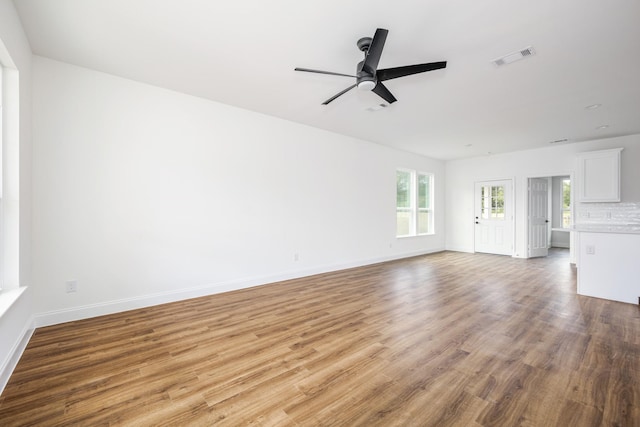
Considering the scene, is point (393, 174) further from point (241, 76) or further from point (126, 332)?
point (126, 332)

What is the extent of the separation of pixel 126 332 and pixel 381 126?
4.73m

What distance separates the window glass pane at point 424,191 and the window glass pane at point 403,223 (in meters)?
0.69

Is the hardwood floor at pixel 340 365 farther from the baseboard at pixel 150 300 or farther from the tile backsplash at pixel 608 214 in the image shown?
the tile backsplash at pixel 608 214

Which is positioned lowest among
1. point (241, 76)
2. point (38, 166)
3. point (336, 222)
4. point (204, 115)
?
point (336, 222)

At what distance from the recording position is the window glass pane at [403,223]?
6969 mm

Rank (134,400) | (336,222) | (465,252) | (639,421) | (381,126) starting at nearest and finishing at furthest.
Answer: (639,421), (134,400), (381,126), (336,222), (465,252)

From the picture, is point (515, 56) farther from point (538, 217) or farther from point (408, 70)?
point (538, 217)

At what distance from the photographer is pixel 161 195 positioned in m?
3.46

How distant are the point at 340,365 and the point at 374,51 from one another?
2494mm

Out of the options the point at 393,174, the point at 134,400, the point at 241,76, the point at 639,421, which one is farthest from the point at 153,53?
the point at 393,174

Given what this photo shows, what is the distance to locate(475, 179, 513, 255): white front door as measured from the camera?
23.2ft

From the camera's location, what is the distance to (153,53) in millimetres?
2730

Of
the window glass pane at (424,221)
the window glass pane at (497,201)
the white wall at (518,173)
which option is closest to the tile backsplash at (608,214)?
the white wall at (518,173)

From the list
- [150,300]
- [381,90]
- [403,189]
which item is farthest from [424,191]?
[150,300]
